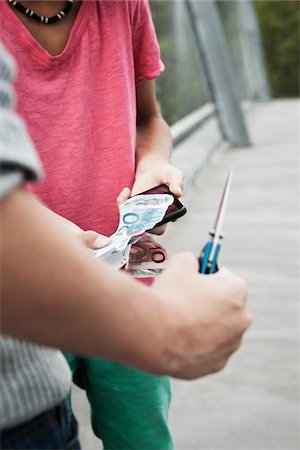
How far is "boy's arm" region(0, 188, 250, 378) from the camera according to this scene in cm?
69

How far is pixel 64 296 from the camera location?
2.30ft

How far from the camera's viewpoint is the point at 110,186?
155 centimetres

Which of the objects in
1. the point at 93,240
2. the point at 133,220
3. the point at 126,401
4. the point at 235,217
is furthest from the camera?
the point at 235,217

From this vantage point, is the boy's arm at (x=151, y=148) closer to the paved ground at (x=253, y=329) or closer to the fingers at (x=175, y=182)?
the fingers at (x=175, y=182)

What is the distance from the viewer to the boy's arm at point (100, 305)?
27.1 inches

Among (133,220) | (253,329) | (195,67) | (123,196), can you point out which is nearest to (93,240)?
(133,220)

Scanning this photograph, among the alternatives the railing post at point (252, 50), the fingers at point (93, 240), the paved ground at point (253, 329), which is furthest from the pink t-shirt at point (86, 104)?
the railing post at point (252, 50)

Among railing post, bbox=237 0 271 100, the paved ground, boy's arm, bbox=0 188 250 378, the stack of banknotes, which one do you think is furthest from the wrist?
railing post, bbox=237 0 271 100

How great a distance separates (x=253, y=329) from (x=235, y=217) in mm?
2092

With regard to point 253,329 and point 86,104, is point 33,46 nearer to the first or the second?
point 86,104

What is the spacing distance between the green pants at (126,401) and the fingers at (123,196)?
0.29 metres

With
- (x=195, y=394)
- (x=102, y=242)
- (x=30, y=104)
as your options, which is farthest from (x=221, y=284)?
(x=195, y=394)

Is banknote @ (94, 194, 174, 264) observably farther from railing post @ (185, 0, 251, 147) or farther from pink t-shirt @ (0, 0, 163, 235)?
railing post @ (185, 0, 251, 147)

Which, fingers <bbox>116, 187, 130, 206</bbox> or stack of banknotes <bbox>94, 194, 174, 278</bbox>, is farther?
fingers <bbox>116, 187, 130, 206</bbox>
